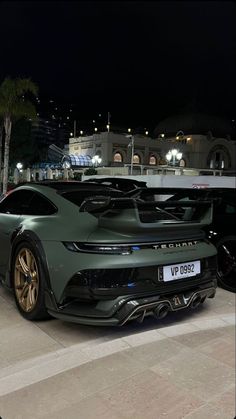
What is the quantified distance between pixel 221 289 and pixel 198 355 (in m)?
1.98

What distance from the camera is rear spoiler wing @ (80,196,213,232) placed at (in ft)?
10.1

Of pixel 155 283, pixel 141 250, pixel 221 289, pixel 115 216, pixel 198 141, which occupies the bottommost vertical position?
pixel 221 289

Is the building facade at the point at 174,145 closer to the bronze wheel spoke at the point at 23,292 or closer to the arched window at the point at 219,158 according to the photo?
the arched window at the point at 219,158

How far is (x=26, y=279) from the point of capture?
3.55 m

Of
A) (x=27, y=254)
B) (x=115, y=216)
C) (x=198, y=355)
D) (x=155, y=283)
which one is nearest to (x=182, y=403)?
(x=198, y=355)

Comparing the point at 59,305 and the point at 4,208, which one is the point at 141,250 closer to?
the point at 59,305

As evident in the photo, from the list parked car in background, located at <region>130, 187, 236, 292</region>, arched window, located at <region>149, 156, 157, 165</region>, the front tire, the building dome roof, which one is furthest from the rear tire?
the building dome roof

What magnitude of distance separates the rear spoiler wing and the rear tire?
1.25 meters

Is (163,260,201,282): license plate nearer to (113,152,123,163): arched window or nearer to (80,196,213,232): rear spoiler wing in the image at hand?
(80,196,213,232): rear spoiler wing

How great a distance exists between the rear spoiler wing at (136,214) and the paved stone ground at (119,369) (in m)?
0.93

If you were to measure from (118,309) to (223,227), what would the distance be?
2502mm

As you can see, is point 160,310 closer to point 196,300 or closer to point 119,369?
point 196,300

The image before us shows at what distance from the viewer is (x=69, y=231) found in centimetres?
318

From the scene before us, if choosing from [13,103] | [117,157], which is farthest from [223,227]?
[117,157]
